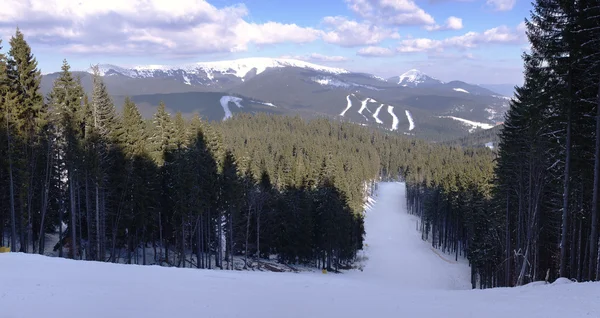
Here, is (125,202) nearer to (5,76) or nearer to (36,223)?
(36,223)

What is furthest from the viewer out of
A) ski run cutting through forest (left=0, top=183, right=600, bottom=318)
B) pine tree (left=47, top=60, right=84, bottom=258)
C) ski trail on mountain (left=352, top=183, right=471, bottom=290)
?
ski trail on mountain (left=352, top=183, right=471, bottom=290)

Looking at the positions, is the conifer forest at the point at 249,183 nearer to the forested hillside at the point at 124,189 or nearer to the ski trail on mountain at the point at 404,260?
the forested hillside at the point at 124,189

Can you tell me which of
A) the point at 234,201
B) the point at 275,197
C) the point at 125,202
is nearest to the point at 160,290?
the point at 125,202

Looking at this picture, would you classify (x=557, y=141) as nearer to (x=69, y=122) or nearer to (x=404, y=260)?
(x=69, y=122)

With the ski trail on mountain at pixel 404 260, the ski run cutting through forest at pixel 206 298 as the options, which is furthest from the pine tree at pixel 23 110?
the ski trail on mountain at pixel 404 260

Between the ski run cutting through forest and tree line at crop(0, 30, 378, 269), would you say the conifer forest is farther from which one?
the ski run cutting through forest

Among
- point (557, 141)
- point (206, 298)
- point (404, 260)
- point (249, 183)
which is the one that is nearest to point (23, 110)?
point (206, 298)

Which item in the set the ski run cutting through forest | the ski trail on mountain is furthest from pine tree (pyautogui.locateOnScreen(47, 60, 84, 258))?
the ski trail on mountain
